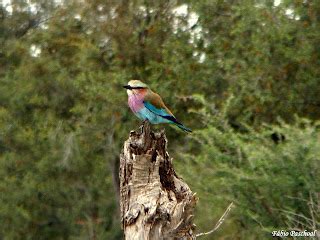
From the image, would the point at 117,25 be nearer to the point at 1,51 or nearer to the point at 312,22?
the point at 312,22

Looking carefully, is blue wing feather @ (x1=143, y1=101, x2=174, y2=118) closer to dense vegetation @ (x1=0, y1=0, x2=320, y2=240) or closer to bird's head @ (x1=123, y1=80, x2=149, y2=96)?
bird's head @ (x1=123, y1=80, x2=149, y2=96)

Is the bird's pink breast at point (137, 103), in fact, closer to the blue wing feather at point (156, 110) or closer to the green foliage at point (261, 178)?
the blue wing feather at point (156, 110)

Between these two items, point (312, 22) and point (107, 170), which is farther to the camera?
point (107, 170)

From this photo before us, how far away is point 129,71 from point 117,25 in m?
0.96

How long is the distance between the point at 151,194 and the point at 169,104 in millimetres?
14502

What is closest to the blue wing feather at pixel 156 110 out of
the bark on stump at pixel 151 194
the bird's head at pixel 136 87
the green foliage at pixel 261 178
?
the bird's head at pixel 136 87

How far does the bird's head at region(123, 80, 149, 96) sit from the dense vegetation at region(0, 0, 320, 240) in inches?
Result: 196

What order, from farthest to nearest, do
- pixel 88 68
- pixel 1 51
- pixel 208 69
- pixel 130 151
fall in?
pixel 1 51, pixel 88 68, pixel 208 69, pixel 130 151

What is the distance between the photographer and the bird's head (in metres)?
8.61

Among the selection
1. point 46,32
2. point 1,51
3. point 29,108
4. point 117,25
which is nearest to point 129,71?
point 117,25

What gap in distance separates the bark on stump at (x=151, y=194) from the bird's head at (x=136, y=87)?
1509 mm

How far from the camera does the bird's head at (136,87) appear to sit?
28.3 feet

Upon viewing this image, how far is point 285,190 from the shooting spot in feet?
47.2

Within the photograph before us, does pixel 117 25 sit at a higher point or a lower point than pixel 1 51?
higher
